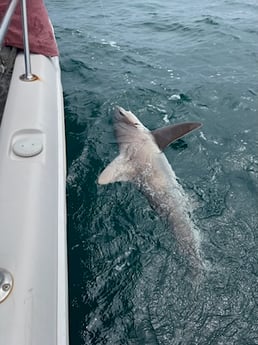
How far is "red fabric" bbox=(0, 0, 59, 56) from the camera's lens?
3473mm

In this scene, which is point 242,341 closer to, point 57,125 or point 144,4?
point 57,125

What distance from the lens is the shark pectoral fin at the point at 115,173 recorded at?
3.36m

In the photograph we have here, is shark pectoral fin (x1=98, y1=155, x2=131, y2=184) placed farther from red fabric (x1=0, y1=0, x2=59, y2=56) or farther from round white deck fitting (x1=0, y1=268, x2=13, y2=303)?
round white deck fitting (x1=0, y1=268, x2=13, y2=303)

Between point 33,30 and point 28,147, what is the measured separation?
1.86 metres

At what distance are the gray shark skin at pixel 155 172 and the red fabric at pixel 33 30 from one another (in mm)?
1165

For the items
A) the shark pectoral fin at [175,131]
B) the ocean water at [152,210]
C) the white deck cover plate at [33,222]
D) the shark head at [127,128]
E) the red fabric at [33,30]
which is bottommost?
the ocean water at [152,210]

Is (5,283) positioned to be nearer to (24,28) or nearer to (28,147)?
(28,147)

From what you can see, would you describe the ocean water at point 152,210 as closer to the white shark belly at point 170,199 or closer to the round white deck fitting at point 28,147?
the white shark belly at point 170,199

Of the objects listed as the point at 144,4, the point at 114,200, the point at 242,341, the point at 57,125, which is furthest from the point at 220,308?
the point at 144,4

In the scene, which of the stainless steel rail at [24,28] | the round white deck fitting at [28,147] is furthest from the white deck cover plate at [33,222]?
the stainless steel rail at [24,28]

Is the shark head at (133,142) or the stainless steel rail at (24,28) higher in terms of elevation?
→ the stainless steel rail at (24,28)

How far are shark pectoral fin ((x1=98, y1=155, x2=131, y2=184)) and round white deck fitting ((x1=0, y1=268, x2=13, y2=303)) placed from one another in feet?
6.27

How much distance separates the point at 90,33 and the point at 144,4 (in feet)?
10.9

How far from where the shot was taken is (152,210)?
10.1 feet
